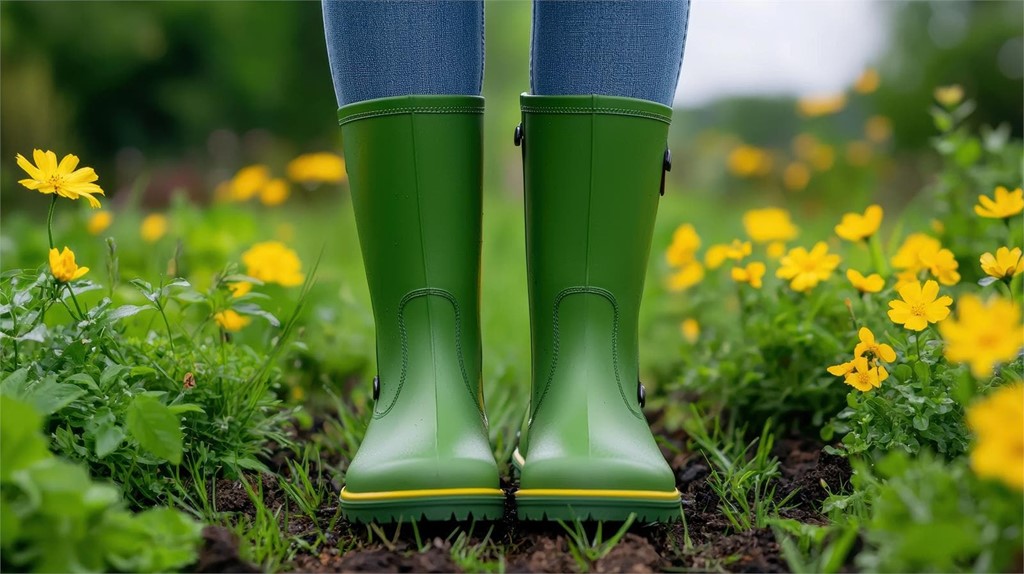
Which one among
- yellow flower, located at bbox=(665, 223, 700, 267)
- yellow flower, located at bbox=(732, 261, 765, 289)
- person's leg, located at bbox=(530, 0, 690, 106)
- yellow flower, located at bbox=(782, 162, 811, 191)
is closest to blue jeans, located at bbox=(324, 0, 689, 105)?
person's leg, located at bbox=(530, 0, 690, 106)

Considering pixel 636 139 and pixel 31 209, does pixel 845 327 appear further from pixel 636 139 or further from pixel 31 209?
pixel 31 209

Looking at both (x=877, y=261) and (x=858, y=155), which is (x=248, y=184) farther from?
(x=858, y=155)

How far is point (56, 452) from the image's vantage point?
1.19 m

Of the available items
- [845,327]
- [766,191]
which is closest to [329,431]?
[845,327]

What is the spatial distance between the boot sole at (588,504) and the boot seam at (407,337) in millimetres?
215

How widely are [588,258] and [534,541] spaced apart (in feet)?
1.29

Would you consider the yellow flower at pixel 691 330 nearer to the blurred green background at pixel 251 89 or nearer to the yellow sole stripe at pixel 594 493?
the yellow sole stripe at pixel 594 493

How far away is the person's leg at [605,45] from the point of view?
4.10ft

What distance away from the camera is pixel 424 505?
1.15 metres

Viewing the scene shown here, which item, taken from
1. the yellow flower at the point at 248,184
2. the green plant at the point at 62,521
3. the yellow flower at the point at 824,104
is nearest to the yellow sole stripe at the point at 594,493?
the green plant at the point at 62,521

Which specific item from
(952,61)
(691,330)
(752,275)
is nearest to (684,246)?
(691,330)

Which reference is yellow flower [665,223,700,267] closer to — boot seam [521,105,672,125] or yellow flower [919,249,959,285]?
yellow flower [919,249,959,285]

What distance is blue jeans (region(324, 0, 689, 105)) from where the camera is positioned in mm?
1256

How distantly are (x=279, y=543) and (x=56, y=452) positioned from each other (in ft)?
1.05
